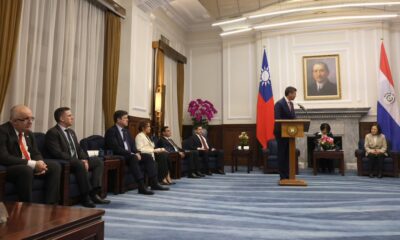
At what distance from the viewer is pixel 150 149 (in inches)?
186

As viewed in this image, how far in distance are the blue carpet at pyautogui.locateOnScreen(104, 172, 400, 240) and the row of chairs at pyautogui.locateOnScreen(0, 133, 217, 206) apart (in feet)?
0.70

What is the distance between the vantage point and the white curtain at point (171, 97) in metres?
8.01

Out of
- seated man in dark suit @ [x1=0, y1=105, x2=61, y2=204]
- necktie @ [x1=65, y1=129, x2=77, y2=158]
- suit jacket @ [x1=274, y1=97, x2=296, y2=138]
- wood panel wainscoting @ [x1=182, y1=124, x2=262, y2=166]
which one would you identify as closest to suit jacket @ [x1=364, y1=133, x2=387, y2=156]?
suit jacket @ [x1=274, y1=97, x2=296, y2=138]

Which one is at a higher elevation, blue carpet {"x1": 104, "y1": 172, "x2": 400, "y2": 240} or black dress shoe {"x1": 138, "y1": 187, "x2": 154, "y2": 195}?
black dress shoe {"x1": 138, "y1": 187, "x2": 154, "y2": 195}

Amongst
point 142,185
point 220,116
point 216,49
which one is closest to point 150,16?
point 216,49

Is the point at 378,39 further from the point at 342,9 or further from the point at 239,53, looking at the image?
the point at 239,53

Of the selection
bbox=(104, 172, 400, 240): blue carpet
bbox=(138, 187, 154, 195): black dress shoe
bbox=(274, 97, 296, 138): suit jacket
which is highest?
bbox=(274, 97, 296, 138): suit jacket

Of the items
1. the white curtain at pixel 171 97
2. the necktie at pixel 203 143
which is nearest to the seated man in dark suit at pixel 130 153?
the necktie at pixel 203 143

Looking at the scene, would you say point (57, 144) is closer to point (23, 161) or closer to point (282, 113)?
point (23, 161)

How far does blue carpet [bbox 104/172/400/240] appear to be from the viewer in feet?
7.40

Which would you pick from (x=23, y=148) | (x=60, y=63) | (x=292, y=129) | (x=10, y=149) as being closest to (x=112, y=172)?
(x=23, y=148)

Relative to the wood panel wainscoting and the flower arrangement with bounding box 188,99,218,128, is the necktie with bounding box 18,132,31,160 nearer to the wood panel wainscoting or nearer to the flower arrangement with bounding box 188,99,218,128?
the flower arrangement with bounding box 188,99,218,128

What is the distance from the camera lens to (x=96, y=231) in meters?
1.19

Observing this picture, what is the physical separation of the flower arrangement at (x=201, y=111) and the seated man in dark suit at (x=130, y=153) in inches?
162
